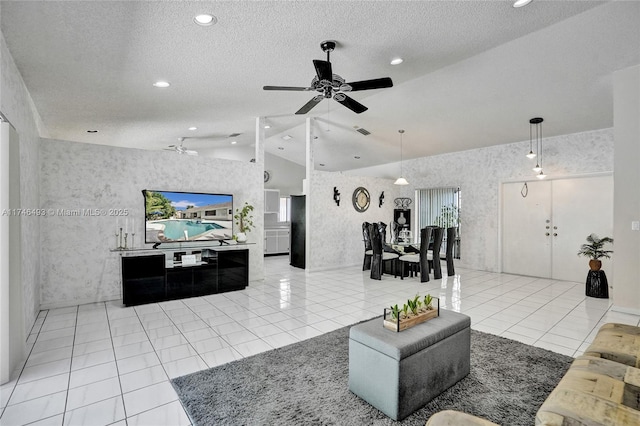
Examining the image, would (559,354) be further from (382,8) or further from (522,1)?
(382,8)

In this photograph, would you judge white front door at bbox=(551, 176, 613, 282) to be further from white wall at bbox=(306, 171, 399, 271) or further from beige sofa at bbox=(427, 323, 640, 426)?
beige sofa at bbox=(427, 323, 640, 426)

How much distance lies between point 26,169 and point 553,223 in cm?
830

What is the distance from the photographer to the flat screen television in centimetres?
480

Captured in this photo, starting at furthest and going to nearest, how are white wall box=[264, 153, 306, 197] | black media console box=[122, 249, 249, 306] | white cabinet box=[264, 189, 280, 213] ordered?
white wall box=[264, 153, 306, 197], white cabinet box=[264, 189, 280, 213], black media console box=[122, 249, 249, 306]

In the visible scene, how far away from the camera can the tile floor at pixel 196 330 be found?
2.11m

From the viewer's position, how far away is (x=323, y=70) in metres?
3.05

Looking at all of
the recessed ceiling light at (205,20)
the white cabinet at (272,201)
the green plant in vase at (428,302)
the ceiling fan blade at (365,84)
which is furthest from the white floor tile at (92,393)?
the white cabinet at (272,201)

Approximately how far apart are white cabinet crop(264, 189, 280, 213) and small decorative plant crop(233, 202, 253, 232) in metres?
4.02

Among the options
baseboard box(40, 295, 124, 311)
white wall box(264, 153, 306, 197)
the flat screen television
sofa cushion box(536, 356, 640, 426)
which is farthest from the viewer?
white wall box(264, 153, 306, 197)

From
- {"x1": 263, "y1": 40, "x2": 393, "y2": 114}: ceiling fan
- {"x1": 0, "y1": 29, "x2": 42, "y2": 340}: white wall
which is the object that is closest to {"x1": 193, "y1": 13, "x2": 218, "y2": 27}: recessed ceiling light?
{"x1": 263, "y1": 40, "x2": 393, "y2": 114}: ceiling fan

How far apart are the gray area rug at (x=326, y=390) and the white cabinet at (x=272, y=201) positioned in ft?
24.2

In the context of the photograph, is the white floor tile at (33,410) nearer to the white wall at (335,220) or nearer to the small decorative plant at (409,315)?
the small decorative plant at (409,315)

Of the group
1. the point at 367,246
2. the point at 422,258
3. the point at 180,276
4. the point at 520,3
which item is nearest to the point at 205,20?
the point at 520,3

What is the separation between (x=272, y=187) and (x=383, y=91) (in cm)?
621
